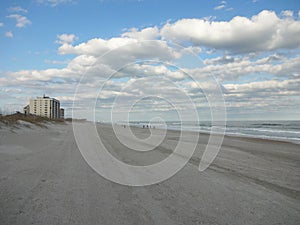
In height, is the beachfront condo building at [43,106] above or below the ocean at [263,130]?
above

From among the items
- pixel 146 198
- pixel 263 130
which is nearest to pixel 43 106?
pixel 263 130

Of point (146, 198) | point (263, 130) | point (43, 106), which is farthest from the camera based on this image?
point (43, 106)

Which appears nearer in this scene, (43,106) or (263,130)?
(263,130)

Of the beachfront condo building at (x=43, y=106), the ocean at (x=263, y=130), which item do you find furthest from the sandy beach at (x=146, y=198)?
the beachfront condo building at (x=43, y=106)

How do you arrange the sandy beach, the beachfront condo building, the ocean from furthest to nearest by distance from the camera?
the beachfront condo building, the ocean, the sandy beach

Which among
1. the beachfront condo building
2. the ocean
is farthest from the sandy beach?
the beachfront condo building

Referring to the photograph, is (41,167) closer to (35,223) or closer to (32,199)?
(32,199)

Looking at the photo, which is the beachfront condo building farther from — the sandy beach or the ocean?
the sandy beach

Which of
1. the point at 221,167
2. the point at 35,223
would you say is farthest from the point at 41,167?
the point at 221,167

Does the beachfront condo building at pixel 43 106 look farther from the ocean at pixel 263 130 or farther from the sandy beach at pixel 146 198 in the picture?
the sandy beach at pixel 146 198

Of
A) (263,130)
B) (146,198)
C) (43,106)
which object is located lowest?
(146,198)

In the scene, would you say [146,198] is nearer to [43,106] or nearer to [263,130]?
[263,130]

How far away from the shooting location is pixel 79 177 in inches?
312

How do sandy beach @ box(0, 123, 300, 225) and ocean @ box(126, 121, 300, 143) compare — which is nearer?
sandy beach @ box(0, 123, 300, 225)
